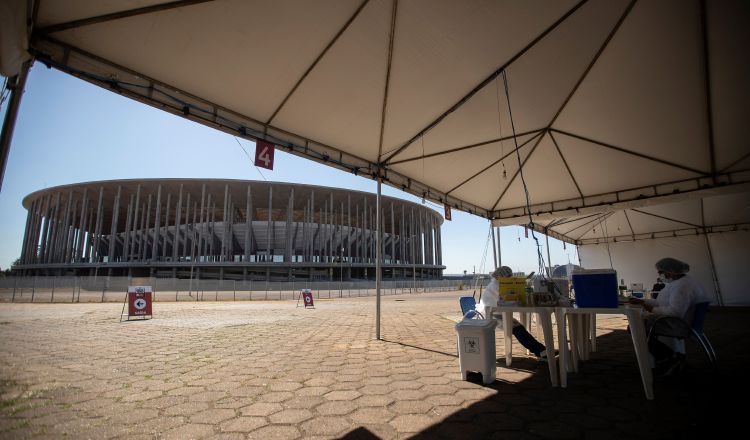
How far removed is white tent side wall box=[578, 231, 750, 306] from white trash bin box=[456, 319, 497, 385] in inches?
749

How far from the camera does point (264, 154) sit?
6.05 metres

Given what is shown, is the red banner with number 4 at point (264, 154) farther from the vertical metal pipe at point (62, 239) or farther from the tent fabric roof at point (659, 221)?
the vertical metal pipe at point (62, 239)

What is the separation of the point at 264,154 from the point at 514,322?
5035 millimetres

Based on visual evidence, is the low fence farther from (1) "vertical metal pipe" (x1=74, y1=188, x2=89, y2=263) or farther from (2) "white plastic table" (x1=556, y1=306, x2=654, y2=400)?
(2) "white plastic table" (x1=556, y1=306, x2=654, y2=400)

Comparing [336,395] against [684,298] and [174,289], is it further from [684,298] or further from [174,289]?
[174,289]

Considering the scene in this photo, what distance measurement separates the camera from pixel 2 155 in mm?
2656

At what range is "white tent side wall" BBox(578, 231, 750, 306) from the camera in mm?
15641

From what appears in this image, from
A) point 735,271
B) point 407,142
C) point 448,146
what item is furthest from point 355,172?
point 735,271

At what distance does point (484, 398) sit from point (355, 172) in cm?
542

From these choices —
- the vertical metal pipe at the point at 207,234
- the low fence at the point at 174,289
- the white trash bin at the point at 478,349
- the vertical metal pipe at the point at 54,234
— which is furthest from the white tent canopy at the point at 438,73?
the vertical metal pipe at the point at 54,234

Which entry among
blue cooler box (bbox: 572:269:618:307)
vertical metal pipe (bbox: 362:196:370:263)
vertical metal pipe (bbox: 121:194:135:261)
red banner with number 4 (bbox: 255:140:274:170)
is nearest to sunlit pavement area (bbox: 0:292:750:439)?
blue cooler box (bbox: 572:269:618:307)

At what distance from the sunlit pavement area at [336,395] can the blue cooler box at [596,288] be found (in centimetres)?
92

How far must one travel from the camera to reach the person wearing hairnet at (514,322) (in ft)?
15.6

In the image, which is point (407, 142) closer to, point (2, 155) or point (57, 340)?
point (2, 155)
